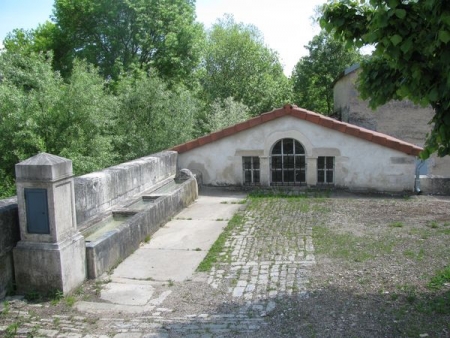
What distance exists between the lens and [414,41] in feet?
13.3

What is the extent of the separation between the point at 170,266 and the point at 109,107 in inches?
364

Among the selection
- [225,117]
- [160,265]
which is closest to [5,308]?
[160,265]

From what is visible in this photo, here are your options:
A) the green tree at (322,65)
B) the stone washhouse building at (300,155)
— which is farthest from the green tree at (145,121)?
the green tree at (322,65)

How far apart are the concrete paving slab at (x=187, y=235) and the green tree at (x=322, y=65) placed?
72.8 ft

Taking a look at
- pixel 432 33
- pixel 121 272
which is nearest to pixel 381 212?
pixel 121 272

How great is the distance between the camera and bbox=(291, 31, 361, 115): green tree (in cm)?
3106

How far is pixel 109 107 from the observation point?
1496 cm

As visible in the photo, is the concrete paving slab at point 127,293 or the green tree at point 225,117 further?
the green tree at point 225,117

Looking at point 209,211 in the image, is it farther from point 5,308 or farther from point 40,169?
point 5,308

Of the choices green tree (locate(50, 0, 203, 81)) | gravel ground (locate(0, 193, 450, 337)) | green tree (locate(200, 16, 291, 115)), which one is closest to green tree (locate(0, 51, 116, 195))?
gravel ground (locate(0, 193, 450, 337))

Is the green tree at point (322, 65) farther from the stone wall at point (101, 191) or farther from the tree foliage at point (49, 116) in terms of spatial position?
the stone wall at point (101, 191)

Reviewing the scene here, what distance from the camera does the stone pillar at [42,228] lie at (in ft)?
18.2

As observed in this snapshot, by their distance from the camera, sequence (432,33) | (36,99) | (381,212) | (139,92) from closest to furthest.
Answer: (432,33) < (381,212) < (36,99) < (139,92)

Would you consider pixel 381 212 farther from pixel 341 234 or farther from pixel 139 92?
pixel 139 92
